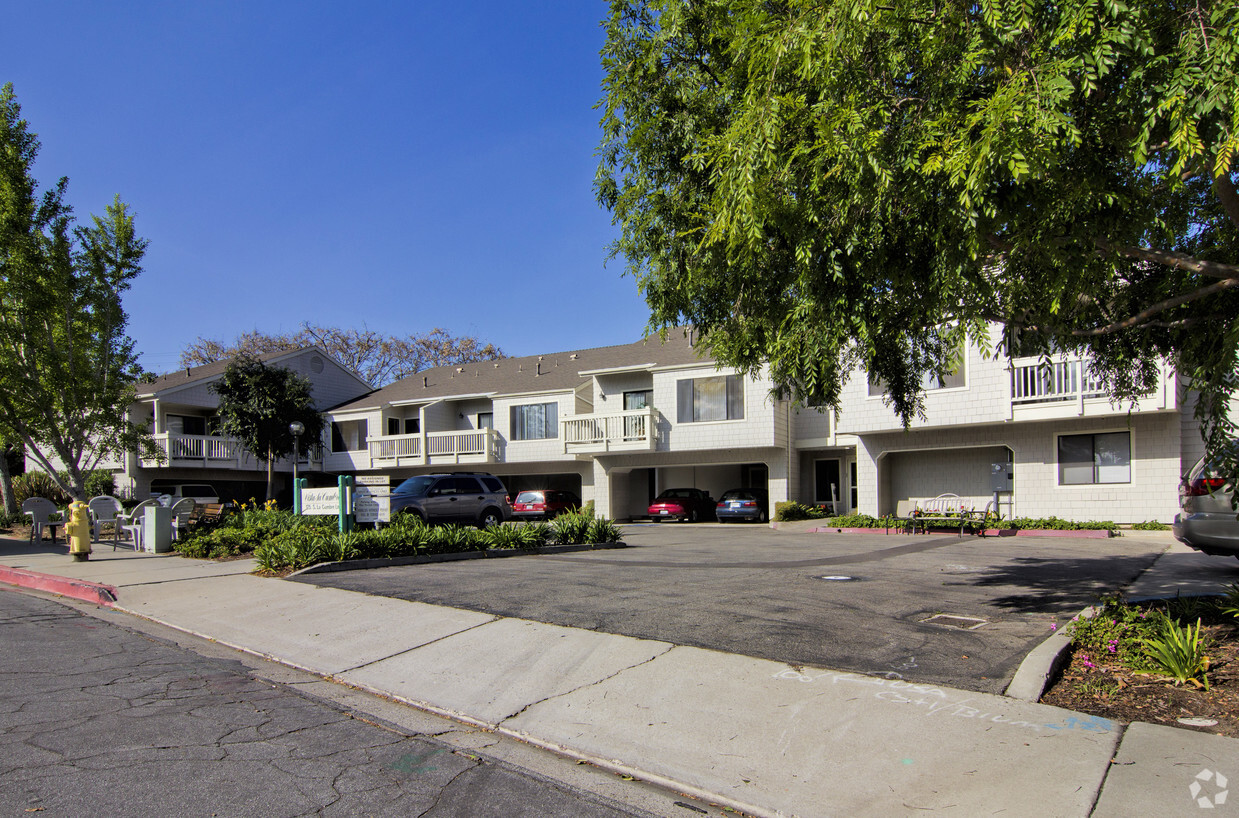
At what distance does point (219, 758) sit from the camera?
4.75 metres

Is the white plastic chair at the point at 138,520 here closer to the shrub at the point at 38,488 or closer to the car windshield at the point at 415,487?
the car windshield at the point at 415,487

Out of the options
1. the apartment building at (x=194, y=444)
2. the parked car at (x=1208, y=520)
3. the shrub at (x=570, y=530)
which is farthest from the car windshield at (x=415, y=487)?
the parked car at (x=1208, y=520)

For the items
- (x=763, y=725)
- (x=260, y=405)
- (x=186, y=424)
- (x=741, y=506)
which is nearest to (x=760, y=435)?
(x=741, y=506)

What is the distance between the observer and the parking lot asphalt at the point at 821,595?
6703 millimetres

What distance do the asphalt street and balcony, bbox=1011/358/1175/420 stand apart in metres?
19.2

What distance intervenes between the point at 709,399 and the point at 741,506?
4152mm

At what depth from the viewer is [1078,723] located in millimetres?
4945

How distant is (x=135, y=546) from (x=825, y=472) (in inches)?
932

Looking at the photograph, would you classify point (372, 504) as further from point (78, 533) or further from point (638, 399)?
point (638, 399)

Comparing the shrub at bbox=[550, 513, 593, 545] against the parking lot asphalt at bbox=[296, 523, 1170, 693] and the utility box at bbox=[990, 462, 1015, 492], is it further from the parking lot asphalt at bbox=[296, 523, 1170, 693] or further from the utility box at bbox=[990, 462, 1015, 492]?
the utility box at bbox=[990, 462, 1015, 492]

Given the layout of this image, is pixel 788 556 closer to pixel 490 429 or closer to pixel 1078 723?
pixel 1078 723

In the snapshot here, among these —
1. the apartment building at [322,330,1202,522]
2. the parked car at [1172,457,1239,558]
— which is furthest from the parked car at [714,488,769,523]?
the parked car at [1172,457,1239,558]

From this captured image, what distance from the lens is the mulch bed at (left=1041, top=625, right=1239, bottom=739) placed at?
16.3 feet

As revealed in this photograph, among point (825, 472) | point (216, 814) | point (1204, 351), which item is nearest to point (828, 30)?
point (1204, 351)
